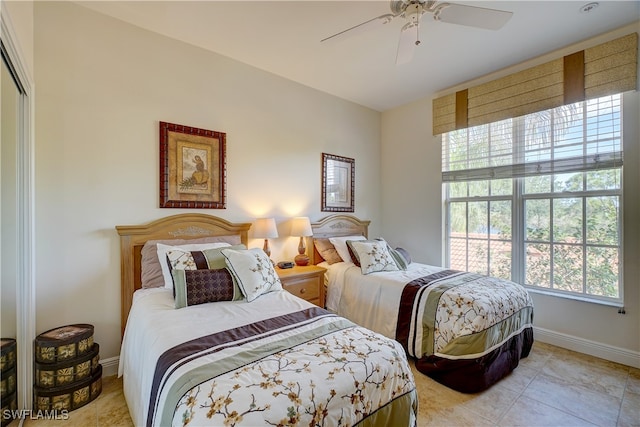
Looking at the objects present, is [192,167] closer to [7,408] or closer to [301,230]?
[301,230]

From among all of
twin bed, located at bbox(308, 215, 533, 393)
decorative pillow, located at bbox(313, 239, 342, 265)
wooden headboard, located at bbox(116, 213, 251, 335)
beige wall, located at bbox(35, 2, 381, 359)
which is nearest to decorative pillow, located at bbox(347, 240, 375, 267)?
twin bed, located at bbox(308, 215, 533, 393)

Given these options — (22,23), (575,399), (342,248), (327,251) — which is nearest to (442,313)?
(575,399)

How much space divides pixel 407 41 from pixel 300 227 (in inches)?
77.7

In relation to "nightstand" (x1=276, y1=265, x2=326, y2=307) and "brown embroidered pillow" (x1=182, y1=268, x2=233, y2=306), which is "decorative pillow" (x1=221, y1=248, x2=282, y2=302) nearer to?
"brown embroidered pillow" (x1=182, y1=268, x2=233, y2=306)

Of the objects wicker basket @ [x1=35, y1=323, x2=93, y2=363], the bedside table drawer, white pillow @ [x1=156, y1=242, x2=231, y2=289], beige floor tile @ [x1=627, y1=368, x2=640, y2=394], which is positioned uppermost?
white pillow @ [x1=156, y1=242, x2=231, y2=289]

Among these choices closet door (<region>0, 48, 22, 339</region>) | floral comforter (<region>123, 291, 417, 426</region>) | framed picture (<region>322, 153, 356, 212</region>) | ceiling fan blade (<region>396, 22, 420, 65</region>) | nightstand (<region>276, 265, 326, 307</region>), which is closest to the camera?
floral comforter (<region>123, 291, 417, 426</region>)

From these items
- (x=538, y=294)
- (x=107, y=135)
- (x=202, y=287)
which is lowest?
(x=538, y=294)

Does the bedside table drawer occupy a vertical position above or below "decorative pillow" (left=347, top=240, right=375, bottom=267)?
below

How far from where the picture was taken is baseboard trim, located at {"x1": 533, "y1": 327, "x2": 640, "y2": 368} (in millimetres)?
2422

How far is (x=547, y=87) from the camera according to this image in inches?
111

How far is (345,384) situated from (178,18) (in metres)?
2.80

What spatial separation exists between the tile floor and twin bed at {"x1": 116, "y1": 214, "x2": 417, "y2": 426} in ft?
1.08

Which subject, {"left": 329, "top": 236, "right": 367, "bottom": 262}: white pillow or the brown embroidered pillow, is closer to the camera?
the brown embroidered pillow

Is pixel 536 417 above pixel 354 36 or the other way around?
the other way around
